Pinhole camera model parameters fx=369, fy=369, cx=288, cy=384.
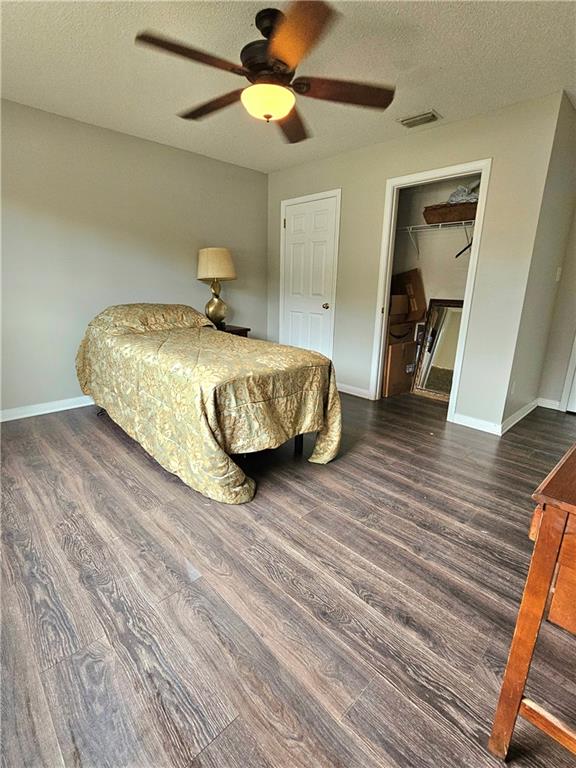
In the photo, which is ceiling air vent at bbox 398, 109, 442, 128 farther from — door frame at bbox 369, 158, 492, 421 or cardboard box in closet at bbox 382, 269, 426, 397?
cardboard box in closet at bbox 382, 269, 426, 397

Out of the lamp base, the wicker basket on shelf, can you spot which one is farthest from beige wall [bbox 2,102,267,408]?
the wicker basket on shelf

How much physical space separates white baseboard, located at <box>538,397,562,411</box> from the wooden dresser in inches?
138

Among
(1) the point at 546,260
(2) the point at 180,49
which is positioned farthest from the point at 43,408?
(1) the point at 546,260

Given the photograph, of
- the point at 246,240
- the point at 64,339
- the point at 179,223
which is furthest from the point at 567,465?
the point at 246,240

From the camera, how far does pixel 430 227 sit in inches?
158

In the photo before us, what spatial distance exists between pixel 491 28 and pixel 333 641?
9.66ft

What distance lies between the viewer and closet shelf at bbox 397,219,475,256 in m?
3.73

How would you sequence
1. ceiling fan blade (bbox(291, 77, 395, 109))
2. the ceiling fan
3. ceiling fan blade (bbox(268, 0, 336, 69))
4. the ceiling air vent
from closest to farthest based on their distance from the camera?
ceiling fan blade (bbox(268, 0, 336, 69)) → the ceiling fan → ceiling fan blade (bbox(291, 77, 395, 109)) → the ceiling air vent

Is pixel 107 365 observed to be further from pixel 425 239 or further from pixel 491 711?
pixel 425 239

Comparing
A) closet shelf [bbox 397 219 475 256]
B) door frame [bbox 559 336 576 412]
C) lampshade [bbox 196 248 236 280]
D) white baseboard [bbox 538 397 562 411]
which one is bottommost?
white baseboard [bbox 538 397 562 411]

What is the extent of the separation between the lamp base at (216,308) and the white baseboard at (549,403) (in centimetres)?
351

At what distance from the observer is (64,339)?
11.0 feet

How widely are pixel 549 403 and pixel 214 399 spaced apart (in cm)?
366

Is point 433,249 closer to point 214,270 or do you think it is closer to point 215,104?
point 214,270
